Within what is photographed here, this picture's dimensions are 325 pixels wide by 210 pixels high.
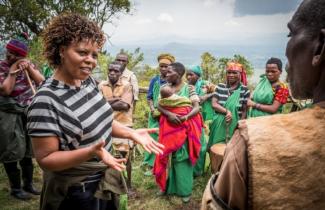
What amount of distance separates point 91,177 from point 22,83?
237 cm

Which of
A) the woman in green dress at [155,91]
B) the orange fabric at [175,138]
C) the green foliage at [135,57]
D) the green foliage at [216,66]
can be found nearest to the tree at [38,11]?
the green foliage at [135,57]

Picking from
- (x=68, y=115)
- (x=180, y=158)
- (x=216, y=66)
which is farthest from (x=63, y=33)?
(x=216, y=66)

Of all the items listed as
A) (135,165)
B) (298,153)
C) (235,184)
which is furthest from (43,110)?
(135,165)

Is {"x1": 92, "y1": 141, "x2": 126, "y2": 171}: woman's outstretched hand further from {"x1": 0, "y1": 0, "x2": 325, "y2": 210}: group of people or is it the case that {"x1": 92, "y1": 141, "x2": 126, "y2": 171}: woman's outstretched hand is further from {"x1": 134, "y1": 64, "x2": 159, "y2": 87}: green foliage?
{"x1": 134, "y1": 64, "x2": 159, "y2": 87}: green foliage

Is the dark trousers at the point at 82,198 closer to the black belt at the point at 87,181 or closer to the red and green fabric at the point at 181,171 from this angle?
the black belt at the point at 87,181

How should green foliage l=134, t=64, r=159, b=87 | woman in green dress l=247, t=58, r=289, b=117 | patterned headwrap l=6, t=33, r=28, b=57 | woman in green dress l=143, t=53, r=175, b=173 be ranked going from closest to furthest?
1. patterned headwrap l=6, t=33, r=28, b=57
2. woman in green dress l=247, t=58, r=289, b=117
3. woman in green dress l=143, t=53, r=175, b=173
4. green foliage l=134, t=64, r=159, b=87

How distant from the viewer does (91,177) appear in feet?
6.99

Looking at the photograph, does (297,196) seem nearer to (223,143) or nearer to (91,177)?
(91,177)

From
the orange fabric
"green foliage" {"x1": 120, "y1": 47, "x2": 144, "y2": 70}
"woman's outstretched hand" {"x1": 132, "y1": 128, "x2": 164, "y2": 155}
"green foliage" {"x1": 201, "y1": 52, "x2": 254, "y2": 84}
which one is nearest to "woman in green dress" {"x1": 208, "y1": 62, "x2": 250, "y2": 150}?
the orange fabric

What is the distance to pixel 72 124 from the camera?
73.5 inches

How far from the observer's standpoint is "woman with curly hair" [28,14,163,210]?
1.79 metres

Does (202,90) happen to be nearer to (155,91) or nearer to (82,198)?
(155,91)

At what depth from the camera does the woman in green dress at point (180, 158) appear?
4.36 metres

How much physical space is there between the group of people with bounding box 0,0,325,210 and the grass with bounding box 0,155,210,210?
4.6 inches
